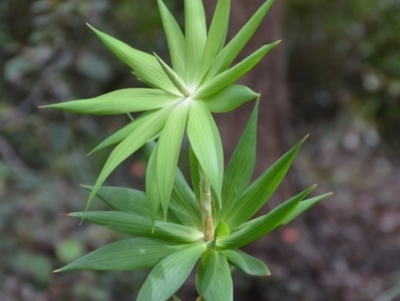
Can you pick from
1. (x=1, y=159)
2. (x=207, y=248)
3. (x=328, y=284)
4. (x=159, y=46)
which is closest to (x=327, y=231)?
(x=328, y=284)

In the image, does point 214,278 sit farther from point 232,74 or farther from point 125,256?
point 232,74

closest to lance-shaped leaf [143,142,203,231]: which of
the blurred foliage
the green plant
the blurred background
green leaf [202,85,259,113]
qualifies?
the green plant

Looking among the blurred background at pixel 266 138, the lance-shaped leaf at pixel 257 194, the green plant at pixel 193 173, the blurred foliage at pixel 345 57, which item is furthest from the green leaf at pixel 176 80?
the blurred foliage at pixel 345 57

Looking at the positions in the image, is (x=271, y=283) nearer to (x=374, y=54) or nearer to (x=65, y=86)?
(x=65, y=86)

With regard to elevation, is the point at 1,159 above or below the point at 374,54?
below

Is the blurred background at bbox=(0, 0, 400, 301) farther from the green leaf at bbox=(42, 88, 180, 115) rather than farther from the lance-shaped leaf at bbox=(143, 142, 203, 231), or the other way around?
the green leaf at bbox=(42, 88, 180, 115)
